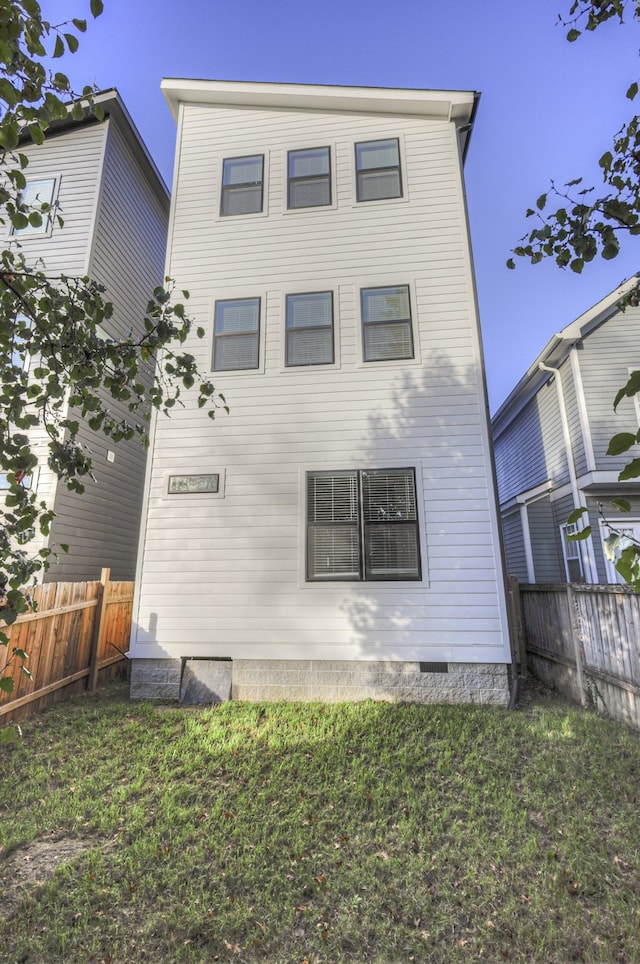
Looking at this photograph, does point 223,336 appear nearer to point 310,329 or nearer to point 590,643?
point 310,329

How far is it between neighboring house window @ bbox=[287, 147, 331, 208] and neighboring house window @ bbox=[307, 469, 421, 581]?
4779 mm

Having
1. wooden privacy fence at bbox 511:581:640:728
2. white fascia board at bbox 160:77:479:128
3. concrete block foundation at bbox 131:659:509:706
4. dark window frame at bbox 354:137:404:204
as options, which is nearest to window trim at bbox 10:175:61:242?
white fascia board at bbox 160:77:479:128

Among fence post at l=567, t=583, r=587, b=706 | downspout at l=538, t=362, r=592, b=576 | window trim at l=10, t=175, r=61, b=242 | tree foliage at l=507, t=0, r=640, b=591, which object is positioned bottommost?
fence post at l=567, t=583, r=587, b=706

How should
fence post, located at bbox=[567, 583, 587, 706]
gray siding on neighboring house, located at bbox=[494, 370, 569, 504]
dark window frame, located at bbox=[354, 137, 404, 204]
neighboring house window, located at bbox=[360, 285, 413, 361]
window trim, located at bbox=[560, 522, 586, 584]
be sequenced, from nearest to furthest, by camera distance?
fence post, located at bbox=[567, 583, 587, 706] < neighboring house window, located at bbox=[360, 285, 413, 361] < dark window frame, located at bbox=[354, 137, 404, 204] < window trim, located at bbox=[560, 522, 586, 584] < gray siding on neighboring house, located at bbox=[494, 370, 569, 504]

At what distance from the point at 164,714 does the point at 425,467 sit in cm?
449

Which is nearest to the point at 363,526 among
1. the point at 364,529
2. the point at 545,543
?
the point at 364,529

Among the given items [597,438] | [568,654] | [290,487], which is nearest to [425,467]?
[290,487]

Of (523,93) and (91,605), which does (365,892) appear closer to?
(91,605)

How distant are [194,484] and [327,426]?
6.87 feet

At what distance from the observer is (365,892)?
2926 mm

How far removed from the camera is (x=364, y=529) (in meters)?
6.59

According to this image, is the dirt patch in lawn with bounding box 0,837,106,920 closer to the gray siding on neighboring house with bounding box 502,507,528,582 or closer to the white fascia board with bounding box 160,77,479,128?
the white fascia board with bounding box 160,77,479,128

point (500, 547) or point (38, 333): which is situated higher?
point (38, 333)

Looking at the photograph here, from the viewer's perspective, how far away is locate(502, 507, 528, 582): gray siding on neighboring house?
14.1 m
